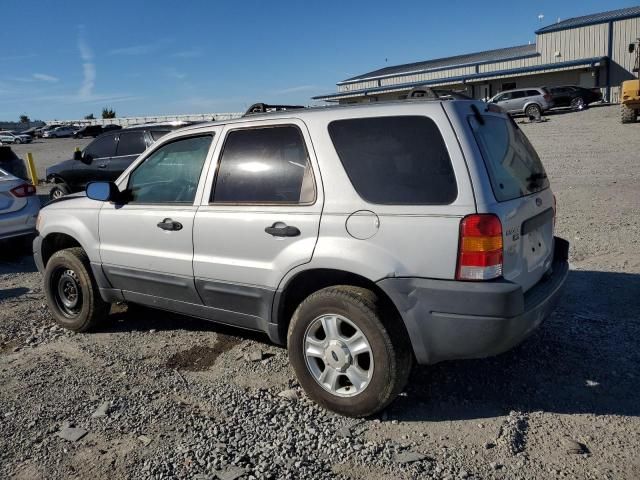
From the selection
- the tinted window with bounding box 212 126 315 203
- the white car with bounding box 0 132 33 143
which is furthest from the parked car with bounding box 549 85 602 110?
the white car with bounding box 0 132 33 143

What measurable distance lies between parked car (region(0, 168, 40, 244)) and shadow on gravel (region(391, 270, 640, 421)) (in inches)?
252

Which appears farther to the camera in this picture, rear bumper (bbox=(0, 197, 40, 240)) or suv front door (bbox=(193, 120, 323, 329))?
rear bumper (bbox=(0, 197, 40, 240))

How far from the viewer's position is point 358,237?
10.6 feet

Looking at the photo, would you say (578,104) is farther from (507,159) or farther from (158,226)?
(158,226)

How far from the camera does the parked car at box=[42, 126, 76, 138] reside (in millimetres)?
60500

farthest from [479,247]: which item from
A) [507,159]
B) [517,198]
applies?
[507,159]

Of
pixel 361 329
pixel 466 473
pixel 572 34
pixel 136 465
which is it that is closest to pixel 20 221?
pixel 136 465

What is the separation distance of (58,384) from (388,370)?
8.16 feet

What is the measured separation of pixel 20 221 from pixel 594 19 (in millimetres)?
42134

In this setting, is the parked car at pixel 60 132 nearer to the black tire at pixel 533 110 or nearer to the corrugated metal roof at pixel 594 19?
the corrugated metal roof at pixel 594 19

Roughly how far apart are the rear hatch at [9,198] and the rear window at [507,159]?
694 centimetres

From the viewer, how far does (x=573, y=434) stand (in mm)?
3188

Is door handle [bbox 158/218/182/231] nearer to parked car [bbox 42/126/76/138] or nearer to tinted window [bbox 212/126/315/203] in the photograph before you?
tinted window [bbox 212/126/315/203]

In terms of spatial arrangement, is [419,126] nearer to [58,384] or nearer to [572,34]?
[58,384]
